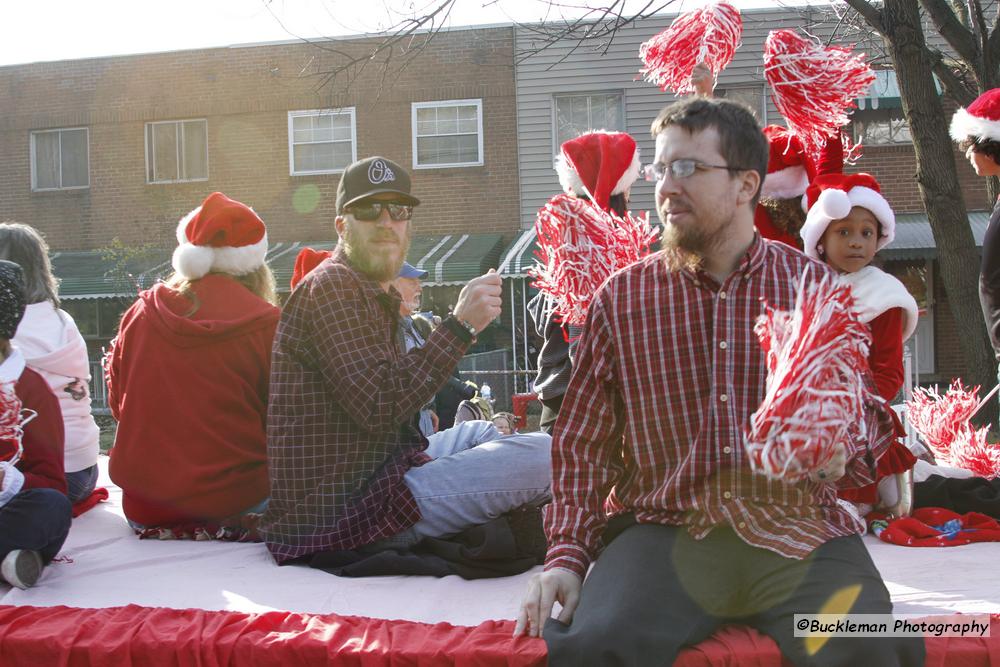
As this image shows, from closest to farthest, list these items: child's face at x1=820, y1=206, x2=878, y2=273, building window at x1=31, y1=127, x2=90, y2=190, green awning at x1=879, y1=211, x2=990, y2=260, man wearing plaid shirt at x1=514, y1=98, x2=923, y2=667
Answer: man wearing plaid shirt at x1=514, y1=98, x2=923, y2=667 < child's face at x1=820, y1=206, x2=878, y2=273 < green awning at x1=879, y1=211, x2=990, y2=260 < building window at x1=31, y1=127, x2=90, y2=190

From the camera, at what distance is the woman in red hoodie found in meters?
3.37

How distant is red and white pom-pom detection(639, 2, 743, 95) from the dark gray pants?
1965 mm

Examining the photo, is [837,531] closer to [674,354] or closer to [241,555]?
[674,354]

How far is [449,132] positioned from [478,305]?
12311 millimetres

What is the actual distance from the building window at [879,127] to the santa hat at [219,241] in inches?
497

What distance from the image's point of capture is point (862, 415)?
1.97m

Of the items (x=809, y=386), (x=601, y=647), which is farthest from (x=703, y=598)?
(x=809, y=386)

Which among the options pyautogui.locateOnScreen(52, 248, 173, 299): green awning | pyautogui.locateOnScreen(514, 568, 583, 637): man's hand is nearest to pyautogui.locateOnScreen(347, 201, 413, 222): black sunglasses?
pyautogui.locateOnScreen(514, 568, 583, 637): man's hand

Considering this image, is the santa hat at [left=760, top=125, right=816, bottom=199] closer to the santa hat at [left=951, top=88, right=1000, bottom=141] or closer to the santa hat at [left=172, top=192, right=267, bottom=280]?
the santa hat at [left=951, top=88, right=1000, bottom=141]

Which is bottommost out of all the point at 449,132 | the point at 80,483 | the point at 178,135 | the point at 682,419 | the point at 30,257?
the point at 80,483

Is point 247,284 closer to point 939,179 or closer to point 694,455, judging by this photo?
point 694,455

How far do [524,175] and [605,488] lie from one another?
12624 millimetres

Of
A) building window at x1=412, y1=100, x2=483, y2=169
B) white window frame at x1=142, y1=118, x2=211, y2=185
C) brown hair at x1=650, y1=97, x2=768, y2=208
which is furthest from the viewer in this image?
white window frame at x1=142, y1=118, x2=211, y2=185

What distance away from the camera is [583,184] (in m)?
3.73
